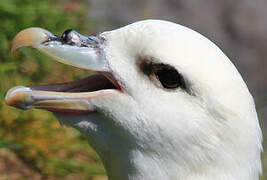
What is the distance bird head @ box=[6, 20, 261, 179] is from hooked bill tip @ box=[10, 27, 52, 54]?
0.12 m

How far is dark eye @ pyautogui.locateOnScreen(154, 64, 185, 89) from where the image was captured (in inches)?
76.1

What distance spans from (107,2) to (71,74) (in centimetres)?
221

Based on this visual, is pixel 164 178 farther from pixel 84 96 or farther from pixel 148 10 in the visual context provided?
pixel 148 10

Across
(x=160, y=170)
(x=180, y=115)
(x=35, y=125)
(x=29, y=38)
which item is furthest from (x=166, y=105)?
(x=35, y=125)

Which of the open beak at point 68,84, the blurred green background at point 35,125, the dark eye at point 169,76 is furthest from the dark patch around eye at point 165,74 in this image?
the blurred green background at point 35,125

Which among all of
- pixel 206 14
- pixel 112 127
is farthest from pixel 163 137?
pixel 206 14

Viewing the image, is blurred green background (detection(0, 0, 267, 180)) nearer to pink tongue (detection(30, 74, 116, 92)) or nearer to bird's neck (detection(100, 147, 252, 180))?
pink tongue (detection(30, 74, 116, 92))

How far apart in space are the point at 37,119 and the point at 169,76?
1.99 m

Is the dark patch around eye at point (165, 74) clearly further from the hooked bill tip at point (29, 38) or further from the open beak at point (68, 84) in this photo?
the hooked bill tip at point (29, 38)

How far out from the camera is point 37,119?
147 inches

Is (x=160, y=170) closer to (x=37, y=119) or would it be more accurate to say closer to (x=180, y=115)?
(x=180, y=115)

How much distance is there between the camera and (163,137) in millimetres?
1957

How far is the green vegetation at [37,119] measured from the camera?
11.9ft

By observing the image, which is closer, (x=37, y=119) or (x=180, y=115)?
(x=180, y=115)
